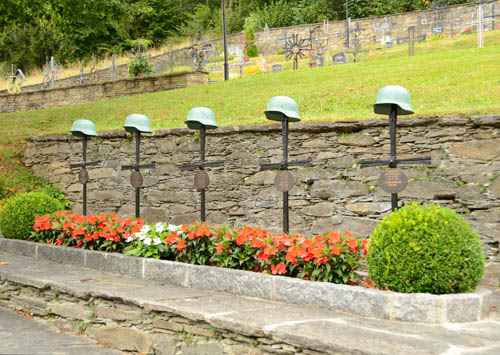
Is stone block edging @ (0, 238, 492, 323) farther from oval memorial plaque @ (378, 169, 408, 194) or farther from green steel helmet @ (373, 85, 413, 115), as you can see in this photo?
green steel helmet @ (373, 85, 413, 115)

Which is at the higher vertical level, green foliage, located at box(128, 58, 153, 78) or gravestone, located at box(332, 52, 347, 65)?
gravestone, located at box(332, 52, 347, 65)

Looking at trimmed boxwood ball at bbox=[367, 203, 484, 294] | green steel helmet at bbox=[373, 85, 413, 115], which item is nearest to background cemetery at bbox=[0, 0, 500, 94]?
green steel helmet at bbox=[373, 85, 413, 115]

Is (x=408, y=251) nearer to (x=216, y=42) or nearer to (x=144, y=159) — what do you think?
(x=144, y=159)

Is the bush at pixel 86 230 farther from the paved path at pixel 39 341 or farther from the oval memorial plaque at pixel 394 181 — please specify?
the oval memorial plaque at pixel 394 181

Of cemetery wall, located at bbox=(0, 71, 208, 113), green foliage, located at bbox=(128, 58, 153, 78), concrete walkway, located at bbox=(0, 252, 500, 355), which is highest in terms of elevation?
green foliage, located at bbox=(128, 58, 153, 78)

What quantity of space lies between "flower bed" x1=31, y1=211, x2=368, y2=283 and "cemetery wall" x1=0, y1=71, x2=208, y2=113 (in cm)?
1022

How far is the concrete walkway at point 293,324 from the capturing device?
9.77ft

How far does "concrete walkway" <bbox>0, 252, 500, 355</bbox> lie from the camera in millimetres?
2977

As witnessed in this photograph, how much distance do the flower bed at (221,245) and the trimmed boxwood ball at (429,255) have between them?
0.50 m

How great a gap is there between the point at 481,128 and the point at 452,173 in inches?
25.5

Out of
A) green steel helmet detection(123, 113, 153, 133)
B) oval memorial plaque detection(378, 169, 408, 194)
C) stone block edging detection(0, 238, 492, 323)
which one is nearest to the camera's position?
stone block edging detection(0, 238, 492, 323)

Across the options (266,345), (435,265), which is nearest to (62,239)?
(266,345)

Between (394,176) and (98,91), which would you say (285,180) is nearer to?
(394,176)

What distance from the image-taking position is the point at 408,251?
12.5 ft
